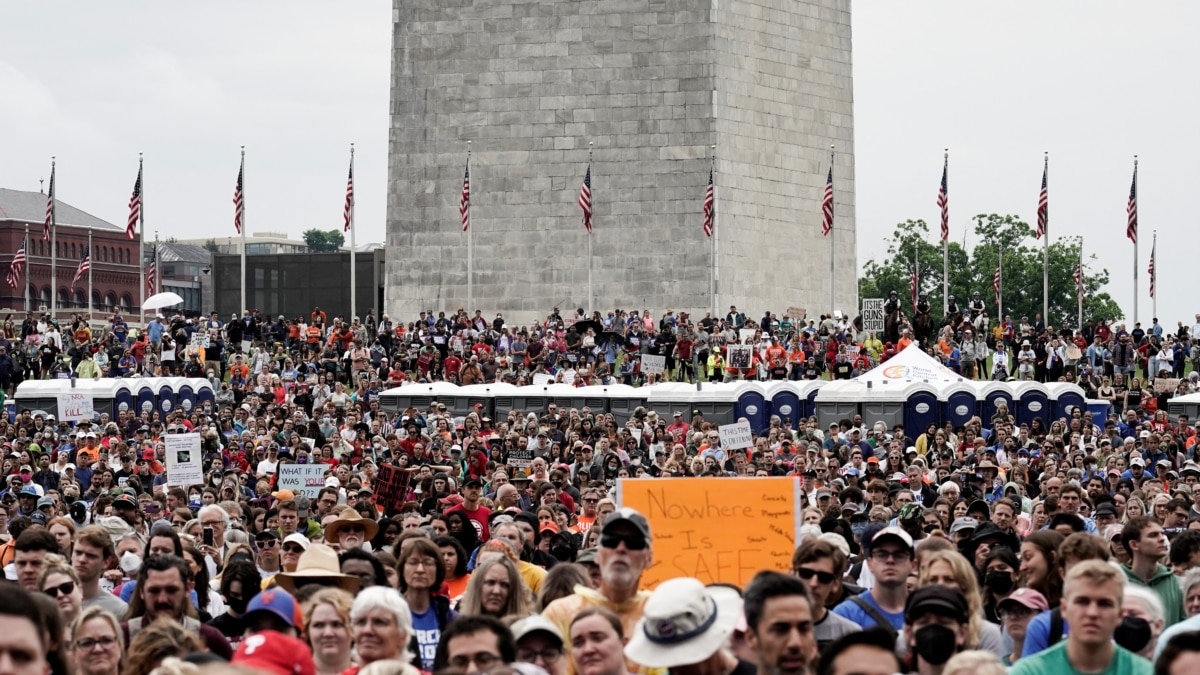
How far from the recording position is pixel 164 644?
848cm

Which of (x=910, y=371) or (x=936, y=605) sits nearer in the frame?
(x=936, y=605)

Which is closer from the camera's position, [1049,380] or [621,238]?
[1049,380]

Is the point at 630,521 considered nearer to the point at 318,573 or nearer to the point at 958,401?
the point at 318,573

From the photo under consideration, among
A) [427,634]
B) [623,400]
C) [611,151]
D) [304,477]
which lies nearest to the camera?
[427,634]

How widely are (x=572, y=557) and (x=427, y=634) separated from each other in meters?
3.81

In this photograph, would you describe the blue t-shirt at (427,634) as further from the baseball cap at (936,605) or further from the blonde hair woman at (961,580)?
the baseball cap at (936,605)

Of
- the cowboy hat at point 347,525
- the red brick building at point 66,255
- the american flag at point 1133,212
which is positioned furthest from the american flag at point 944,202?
the red brick building at point 66,255

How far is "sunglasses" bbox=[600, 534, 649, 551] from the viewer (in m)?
9.38

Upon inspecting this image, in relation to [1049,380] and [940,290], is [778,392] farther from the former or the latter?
[940,290]

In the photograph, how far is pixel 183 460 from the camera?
23406 millimetres

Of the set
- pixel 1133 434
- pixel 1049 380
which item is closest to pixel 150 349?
pixel 1049 380

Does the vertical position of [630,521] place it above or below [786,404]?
above

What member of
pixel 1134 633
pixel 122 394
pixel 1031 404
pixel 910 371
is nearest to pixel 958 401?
pixel 1031 404

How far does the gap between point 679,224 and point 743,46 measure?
5.21m
